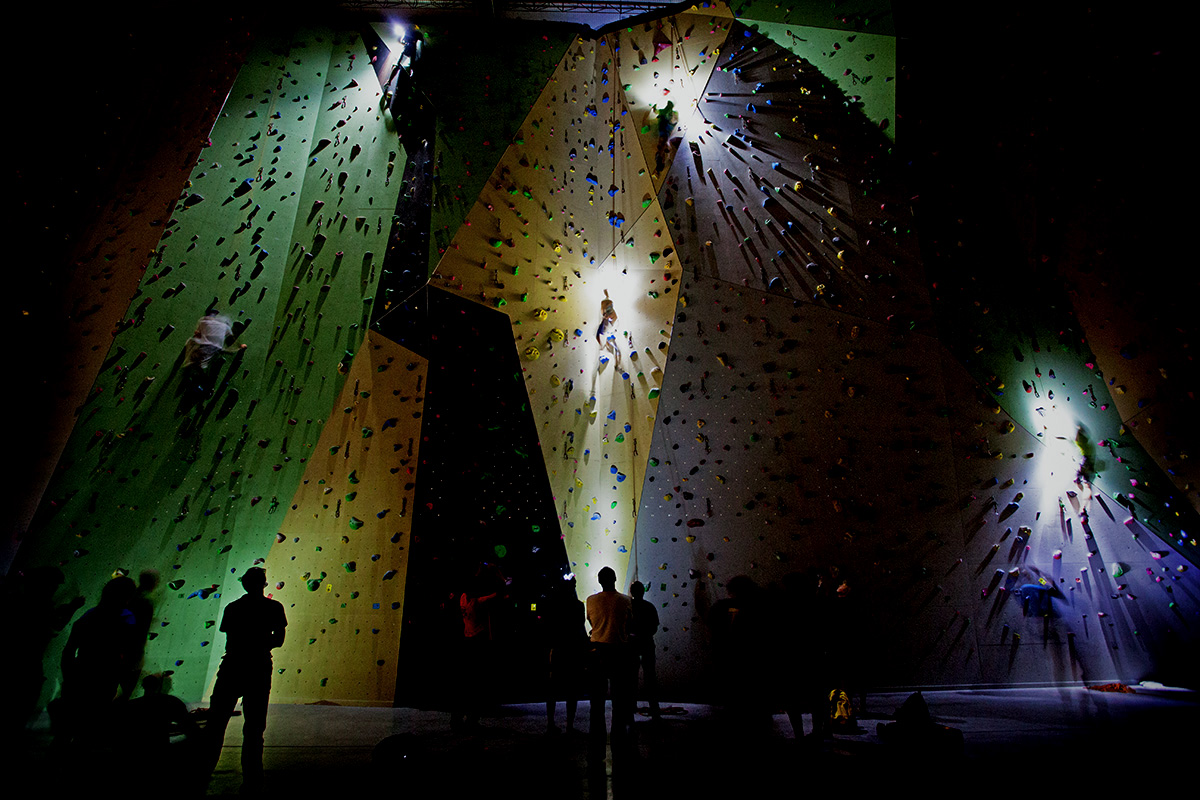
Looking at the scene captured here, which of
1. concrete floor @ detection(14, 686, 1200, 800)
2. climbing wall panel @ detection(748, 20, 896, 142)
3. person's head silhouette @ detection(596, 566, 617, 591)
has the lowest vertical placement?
concrete floor @ detection(14, 686, 1200, 800)

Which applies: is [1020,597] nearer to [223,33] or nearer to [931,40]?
[931,40]

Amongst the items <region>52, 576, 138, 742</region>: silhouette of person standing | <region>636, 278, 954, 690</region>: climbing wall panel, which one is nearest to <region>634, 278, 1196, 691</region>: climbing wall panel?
<region>636, 278, 954, 690</region>: climbing wall panel

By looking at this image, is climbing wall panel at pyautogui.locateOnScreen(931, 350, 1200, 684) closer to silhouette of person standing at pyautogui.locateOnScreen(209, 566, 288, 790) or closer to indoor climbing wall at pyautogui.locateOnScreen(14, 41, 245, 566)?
silhouette of person standing at pyautogui.locateOnScreen(209, 566, 288, 790)

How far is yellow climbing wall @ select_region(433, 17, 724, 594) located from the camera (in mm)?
Result: 5484

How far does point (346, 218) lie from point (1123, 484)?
26.5ft

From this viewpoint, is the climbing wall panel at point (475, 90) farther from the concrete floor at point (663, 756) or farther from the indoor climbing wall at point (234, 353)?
the concrete floor at point (663, 756)

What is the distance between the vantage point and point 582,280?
593 cm

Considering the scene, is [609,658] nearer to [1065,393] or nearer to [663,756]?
[663,756]

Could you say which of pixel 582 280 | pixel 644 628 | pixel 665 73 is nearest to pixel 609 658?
pixel 644 628

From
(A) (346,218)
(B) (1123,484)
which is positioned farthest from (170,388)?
(B) (1123,484)

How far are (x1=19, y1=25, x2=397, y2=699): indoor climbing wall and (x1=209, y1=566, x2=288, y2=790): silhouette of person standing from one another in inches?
92.5

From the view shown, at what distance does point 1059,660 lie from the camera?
511 centimetres

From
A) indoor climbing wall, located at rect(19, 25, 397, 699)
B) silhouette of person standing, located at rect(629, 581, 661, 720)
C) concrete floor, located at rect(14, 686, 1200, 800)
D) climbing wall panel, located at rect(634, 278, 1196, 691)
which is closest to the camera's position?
concrete floor, located at rect(14, 686, 1200, 800)

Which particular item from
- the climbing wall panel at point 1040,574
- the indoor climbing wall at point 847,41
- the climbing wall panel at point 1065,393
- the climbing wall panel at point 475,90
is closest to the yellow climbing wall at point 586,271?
the climbing wall panel at point 475,90
